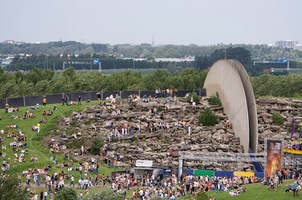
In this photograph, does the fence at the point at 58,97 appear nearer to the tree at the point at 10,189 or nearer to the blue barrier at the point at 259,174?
the blue barrier at the point at 259,174

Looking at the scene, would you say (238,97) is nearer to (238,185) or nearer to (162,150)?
(162,150)

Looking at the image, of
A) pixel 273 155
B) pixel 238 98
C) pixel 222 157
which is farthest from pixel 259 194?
pixel 238 98

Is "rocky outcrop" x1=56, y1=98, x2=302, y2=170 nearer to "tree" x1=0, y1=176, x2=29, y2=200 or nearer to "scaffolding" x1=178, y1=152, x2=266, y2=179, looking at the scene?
"scaffolding" x1=178, y1=152, x2=266, y2=179

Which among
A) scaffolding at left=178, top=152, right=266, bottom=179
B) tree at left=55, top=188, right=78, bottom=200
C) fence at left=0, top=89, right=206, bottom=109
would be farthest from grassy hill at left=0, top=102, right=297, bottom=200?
tree at left=55, top=188, right=78, bottom=200

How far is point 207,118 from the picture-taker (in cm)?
7231

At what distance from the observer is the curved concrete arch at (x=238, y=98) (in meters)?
68.3

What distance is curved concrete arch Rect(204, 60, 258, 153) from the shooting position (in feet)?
224

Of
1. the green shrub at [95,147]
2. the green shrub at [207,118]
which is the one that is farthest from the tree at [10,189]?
the green shrub at [207,118]

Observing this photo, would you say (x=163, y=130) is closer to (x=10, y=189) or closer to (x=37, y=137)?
(x=37, y=137)

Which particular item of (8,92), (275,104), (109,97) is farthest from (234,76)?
(8,92)

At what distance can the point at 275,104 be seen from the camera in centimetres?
7819

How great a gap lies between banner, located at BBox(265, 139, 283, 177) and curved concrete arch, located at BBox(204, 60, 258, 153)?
10514 mm

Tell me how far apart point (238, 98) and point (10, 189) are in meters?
34.0

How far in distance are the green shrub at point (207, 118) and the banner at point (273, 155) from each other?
1579cm
